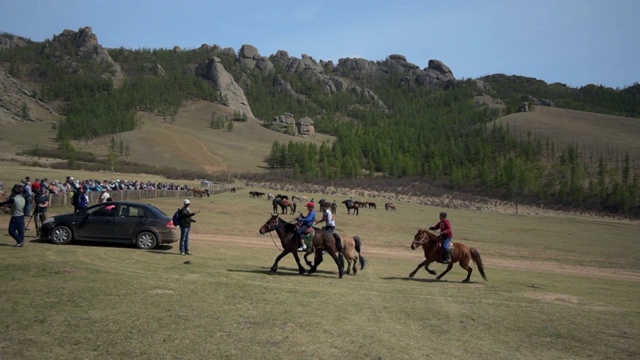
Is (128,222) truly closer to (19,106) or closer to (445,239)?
(445,239)

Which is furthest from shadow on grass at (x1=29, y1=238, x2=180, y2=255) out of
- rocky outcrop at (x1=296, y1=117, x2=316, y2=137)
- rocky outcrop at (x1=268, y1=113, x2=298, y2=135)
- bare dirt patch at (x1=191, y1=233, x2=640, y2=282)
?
rocky outcrop at (x1=296, y1=117, x2=316, y2=137)

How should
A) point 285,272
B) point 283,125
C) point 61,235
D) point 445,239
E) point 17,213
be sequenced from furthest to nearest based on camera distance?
point 283,125, point 61,235, point 445,239, point 285,272, point 17,213

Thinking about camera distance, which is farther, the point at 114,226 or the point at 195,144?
the point at 195,144

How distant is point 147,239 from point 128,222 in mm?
944

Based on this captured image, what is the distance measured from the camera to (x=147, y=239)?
1802cm

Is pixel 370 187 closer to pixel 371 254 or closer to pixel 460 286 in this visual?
pixel 371 254

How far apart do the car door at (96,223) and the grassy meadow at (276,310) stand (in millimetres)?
504

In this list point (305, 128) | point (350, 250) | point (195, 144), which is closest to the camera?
point (350, 250)

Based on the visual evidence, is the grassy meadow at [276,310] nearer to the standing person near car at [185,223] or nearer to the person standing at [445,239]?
the standing person near car at [185,223]

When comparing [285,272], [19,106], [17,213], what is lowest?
[285,272]

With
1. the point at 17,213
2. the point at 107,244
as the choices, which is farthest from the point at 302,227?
the point at 17,213

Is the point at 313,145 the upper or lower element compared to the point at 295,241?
upper

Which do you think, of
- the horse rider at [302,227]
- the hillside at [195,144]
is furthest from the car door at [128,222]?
the hillside at [195,144]

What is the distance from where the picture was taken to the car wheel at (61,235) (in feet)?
56.9
